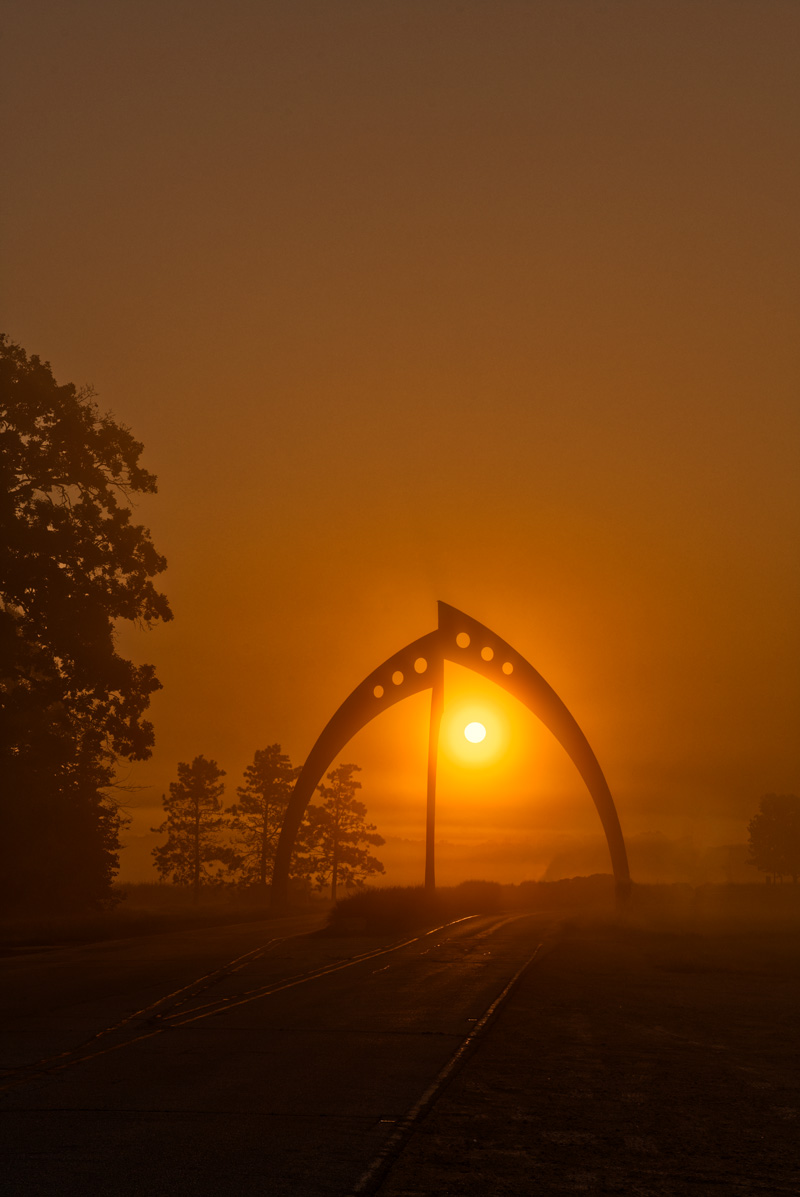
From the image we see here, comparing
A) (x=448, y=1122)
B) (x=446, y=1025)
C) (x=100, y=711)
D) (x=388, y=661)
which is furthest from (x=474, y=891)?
(x=448, y=1122)

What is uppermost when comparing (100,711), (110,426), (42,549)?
(110,426)

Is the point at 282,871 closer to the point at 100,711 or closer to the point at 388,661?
the point at 388,661

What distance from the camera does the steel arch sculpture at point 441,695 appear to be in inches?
2566

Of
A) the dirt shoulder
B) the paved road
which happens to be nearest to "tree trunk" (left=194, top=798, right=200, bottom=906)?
the paved road

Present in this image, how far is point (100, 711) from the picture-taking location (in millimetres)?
34281

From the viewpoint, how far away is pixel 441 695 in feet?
213

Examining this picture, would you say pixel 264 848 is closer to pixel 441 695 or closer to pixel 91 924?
pixel 441 695

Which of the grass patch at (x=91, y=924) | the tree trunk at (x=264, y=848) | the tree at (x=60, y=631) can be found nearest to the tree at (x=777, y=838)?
the tree trunk at (x=264, y=848)

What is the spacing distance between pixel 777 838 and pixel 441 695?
7400cm

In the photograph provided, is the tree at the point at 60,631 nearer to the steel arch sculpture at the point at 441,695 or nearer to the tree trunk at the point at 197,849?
the steel arch sculpture at the point at 441,695

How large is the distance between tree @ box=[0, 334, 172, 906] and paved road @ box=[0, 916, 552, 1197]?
10.5 meters

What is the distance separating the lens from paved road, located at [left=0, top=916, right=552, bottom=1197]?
6.82m

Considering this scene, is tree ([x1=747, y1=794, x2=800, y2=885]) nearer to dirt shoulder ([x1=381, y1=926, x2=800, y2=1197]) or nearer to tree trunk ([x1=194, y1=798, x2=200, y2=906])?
tree trunk ([x1=194, y1=798, x2=200, y2=906])

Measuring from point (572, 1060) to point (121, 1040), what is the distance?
4.86m
